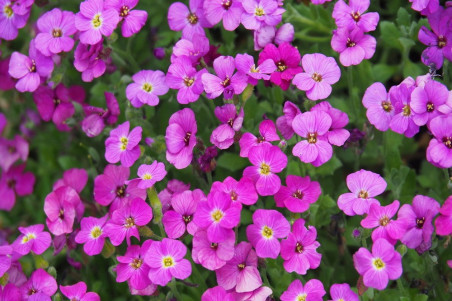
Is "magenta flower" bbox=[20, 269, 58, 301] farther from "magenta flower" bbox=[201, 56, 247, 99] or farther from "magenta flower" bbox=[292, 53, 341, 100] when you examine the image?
"magenta flower" bbox=[292, 53, 341, 100]

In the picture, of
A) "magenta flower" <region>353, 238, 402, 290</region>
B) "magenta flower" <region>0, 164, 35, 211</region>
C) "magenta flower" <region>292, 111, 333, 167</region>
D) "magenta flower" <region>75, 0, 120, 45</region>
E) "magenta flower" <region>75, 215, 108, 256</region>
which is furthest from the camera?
"magenta flower" <region>0, 164, 35, 211</region>

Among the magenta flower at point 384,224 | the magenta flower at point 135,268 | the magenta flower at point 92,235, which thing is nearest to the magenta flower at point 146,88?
the magenta flower at point 92,235

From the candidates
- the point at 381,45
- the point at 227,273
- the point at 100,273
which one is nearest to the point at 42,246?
the point at 100,273

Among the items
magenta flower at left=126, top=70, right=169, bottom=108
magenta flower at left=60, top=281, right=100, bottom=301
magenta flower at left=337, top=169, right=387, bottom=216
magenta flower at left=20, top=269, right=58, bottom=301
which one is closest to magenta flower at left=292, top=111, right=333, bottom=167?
magenta flower at left=337, top=169, right=387, bottom=216

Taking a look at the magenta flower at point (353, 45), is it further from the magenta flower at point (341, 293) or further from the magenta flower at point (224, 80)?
the magenta flower at point (341, 293)

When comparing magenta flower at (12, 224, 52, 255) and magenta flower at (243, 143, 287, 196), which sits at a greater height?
magenta flower at (243, 143, 287, 196)

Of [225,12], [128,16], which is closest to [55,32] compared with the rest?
[128,16]

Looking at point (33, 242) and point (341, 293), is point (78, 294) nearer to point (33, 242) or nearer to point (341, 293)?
point (33, 242)
